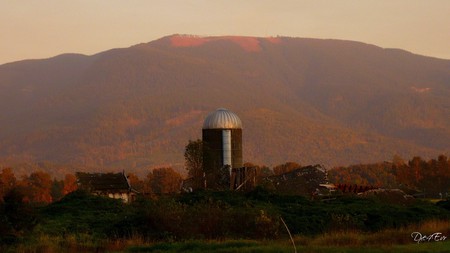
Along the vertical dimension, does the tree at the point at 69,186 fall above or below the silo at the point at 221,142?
below

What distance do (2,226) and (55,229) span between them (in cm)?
501

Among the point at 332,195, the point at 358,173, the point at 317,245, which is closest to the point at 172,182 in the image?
the point at 358,173

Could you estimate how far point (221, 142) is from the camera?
188 ft

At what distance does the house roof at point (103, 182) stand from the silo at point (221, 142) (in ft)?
22.9

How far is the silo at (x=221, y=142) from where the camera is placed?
5662cm

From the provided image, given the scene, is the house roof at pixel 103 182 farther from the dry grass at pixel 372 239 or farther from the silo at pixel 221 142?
the dry grass at pixel 372 239

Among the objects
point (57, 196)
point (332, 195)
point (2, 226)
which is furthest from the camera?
point (57, 196)

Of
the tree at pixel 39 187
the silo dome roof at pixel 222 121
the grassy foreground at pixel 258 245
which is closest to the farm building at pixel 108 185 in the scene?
the silo dome roof at pixel 222 121

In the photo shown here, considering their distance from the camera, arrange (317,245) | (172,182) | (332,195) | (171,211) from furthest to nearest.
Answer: (172,182)
(332,195)
(171,211)
(317,245)

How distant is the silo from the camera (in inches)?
2229

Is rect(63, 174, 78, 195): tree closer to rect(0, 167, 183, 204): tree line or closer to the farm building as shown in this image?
rect(0, 167, 183, 204): tree line

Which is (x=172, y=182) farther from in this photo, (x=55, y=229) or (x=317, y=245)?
(x=317, y=245)

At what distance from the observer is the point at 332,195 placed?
163 feet

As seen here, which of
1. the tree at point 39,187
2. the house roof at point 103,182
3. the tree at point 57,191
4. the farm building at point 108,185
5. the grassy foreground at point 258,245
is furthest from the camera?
the tree at point 57,191
